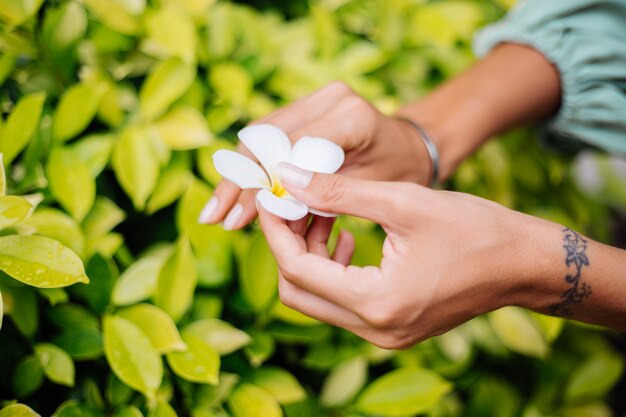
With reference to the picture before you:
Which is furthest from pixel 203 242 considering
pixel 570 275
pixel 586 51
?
pixel 586 51

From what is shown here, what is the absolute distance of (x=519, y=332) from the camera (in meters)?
0.91

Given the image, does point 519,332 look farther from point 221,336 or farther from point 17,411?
point 17,411

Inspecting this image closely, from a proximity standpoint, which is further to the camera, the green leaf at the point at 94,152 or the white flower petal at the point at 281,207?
the green leaf at the point at 94,152

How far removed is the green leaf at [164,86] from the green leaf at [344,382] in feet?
1.50

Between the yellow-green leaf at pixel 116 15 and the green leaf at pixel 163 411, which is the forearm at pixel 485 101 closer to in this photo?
the yellow-green leaf at pixel 116 15

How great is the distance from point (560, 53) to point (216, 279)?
0.71 m

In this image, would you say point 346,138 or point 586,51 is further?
point 586,51

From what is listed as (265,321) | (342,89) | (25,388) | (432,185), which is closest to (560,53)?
(432,185)

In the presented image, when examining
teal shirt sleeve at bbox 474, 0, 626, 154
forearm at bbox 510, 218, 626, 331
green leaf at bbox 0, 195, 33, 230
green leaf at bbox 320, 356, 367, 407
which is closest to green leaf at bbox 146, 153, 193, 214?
green leaf at bbox 0, 195, 33, 230

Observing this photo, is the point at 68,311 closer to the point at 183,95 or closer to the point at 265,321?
the point at 265,321

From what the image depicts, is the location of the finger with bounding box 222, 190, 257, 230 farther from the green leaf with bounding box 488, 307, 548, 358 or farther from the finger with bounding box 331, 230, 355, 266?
the green leaf with bounding box 488, 307, 548, 358

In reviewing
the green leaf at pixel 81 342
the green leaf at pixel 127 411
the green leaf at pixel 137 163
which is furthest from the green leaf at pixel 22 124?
the green leaf at pixel 127 411

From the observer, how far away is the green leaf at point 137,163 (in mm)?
727

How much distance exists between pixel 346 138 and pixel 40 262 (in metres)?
0.39
